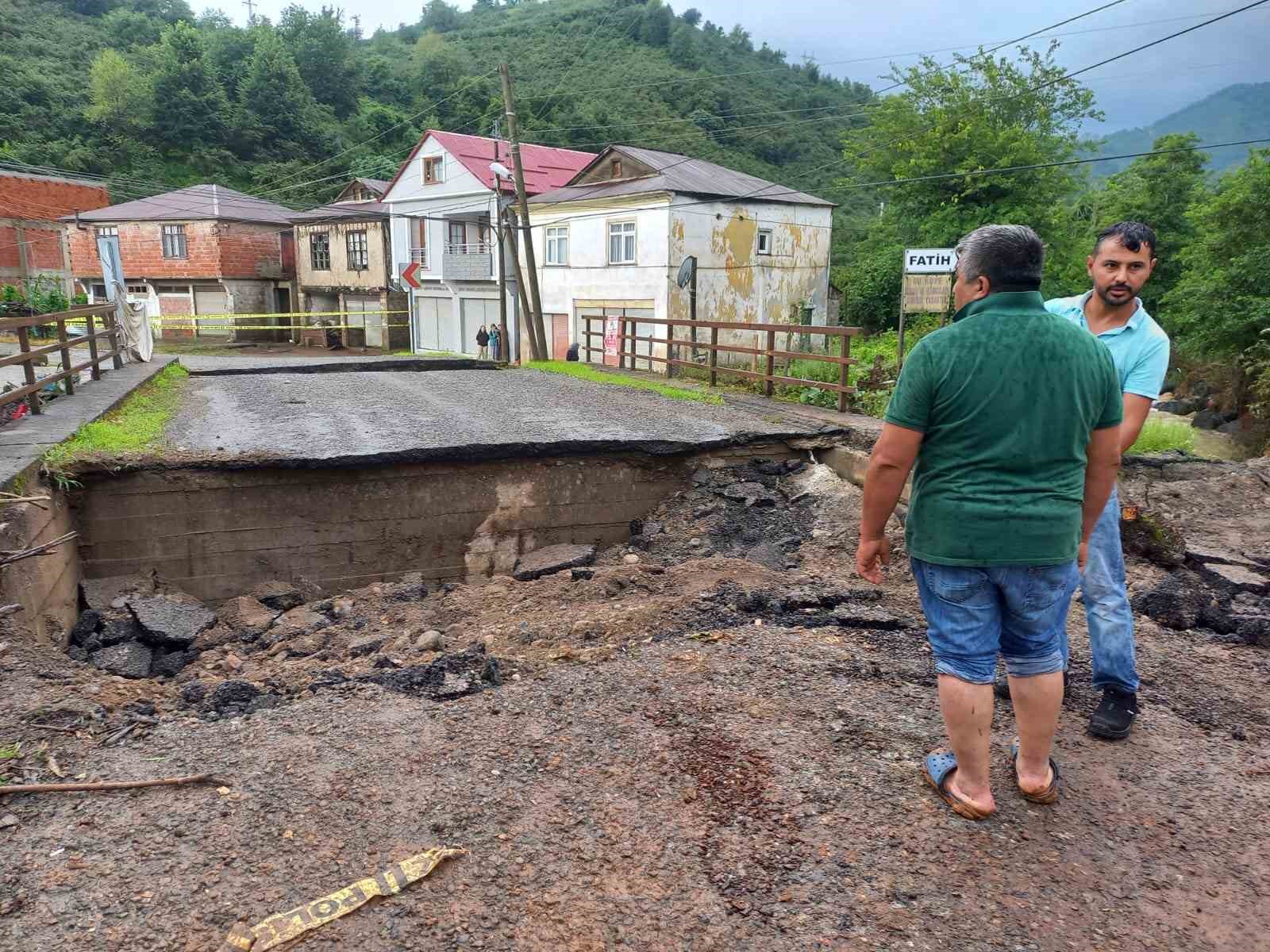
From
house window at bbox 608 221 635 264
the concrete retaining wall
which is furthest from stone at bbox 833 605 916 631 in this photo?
house window at bbox 608 221 635 264

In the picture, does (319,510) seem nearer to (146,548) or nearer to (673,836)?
(146,548)

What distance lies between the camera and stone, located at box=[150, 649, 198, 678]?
4.74 metres

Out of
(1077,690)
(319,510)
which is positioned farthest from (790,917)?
(319,510)

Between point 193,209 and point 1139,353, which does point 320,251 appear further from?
point 1139,353

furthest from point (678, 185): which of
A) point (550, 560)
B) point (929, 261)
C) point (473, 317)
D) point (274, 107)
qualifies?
point (274, 107)

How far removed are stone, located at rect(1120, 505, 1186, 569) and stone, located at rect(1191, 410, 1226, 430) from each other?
1212 centimetres

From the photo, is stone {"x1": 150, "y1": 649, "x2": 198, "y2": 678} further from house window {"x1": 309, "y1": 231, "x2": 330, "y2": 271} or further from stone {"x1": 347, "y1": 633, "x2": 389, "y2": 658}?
house window {"x1": 309, "y1": 231, "x2": 330, "y2": 271}

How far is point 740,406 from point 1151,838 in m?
7.72

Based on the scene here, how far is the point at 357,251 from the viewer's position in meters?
32.9

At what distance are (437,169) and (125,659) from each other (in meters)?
28.3

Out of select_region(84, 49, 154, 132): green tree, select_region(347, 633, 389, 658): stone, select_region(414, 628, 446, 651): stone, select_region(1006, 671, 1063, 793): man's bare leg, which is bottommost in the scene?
select_region(347, 633, 389, 658): stone

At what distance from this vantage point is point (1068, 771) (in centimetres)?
276

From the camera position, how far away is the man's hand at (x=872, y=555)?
2473 mm

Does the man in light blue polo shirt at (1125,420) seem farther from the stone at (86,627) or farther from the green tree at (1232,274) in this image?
the green tree at (1232,274)
